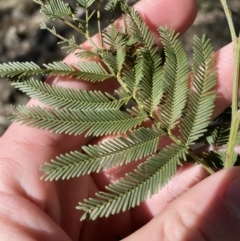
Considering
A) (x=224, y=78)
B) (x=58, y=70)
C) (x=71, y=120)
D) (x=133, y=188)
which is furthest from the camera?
(x=224, y=78)

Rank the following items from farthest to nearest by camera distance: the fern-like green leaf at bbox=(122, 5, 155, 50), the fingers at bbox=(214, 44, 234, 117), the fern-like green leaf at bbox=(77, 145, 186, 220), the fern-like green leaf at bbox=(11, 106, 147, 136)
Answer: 1. the fingers at bbox=(214, 44, 234, 117)
2. the fern-like green leaf at bbox=(122, 5, 155, 50)
3. the fern-like green leaf at bbox=(11, 106, 147, 136)
4. the fern-like green leaf at bbox=(77, 145, 186, 220)

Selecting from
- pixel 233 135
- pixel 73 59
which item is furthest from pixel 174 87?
pixel 73 59

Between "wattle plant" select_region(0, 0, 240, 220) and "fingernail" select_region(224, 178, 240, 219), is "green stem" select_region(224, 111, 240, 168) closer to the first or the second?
"wattle plant" select_region(0, 0, 240, 220)

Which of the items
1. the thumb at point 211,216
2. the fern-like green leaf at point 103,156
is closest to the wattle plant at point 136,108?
the fern-like green leaf at point 103,156

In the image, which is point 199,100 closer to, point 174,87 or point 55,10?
point 174,87

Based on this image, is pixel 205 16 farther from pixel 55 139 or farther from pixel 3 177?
pixel 3 177

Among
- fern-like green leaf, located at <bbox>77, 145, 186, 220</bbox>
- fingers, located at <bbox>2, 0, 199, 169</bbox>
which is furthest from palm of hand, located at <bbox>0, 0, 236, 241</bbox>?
fern-like green leaf, located at <bbox>77, 145, 186, 220</bbox>
